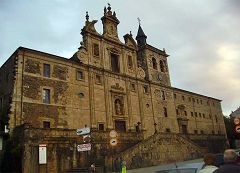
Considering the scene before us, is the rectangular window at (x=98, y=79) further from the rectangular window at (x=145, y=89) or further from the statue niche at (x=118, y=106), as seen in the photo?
the rectangular window at (x=145, y=89)

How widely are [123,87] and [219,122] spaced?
31.6 metres

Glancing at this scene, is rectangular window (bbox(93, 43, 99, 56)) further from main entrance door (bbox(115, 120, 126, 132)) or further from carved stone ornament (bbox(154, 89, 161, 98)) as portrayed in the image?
carved stone ornament (bbox(154, 89, 161, 98))

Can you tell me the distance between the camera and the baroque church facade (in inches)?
1070

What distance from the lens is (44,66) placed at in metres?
29.8

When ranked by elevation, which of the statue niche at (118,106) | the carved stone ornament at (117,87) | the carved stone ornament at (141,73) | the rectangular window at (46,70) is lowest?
the statue niche at (118,106)

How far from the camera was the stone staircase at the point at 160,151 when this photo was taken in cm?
2844

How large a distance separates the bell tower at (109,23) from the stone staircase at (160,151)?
15.9 meters

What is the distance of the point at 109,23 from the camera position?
39.8m

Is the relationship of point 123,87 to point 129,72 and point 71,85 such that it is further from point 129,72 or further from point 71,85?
point 71,85

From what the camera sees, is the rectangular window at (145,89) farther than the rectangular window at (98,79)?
Yes

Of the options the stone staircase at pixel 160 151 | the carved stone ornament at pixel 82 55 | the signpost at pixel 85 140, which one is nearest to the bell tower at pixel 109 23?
the carved stone ornament at pixel 82 55

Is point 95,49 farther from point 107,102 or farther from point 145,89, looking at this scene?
point 145,89

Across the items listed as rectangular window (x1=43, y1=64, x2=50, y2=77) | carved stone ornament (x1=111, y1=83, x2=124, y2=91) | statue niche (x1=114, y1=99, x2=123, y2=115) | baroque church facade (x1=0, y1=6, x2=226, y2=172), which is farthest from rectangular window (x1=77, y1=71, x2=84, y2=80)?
statue niche (x1=114, y1=99, x2=123, y2=115)

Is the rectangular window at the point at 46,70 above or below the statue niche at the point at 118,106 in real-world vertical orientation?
above
